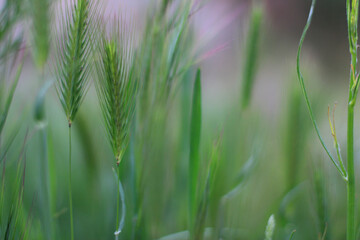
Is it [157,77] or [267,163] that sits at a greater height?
[157,77]

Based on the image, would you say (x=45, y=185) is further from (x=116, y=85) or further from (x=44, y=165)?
(x=116, y=85)

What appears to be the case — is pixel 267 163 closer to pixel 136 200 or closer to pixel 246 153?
pixel 246 153

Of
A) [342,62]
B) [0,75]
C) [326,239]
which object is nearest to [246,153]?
[326,239]

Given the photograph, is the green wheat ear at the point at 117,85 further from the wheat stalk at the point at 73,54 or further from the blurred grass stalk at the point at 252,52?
the blurred grass stalk at the point at 252,52

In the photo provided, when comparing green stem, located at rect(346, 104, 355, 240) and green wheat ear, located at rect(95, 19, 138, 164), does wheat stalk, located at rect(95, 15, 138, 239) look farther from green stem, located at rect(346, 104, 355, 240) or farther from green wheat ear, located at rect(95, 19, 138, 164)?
green stem, located at rect(346, 104, 355, 240)

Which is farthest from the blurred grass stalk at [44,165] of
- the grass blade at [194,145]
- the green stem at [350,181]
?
the green stem at [350,181]

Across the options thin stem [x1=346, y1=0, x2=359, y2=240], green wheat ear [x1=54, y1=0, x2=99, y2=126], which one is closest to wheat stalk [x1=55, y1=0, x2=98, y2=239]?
green wheat ear [x1=54, y1=0, x2=99, y2=126]
